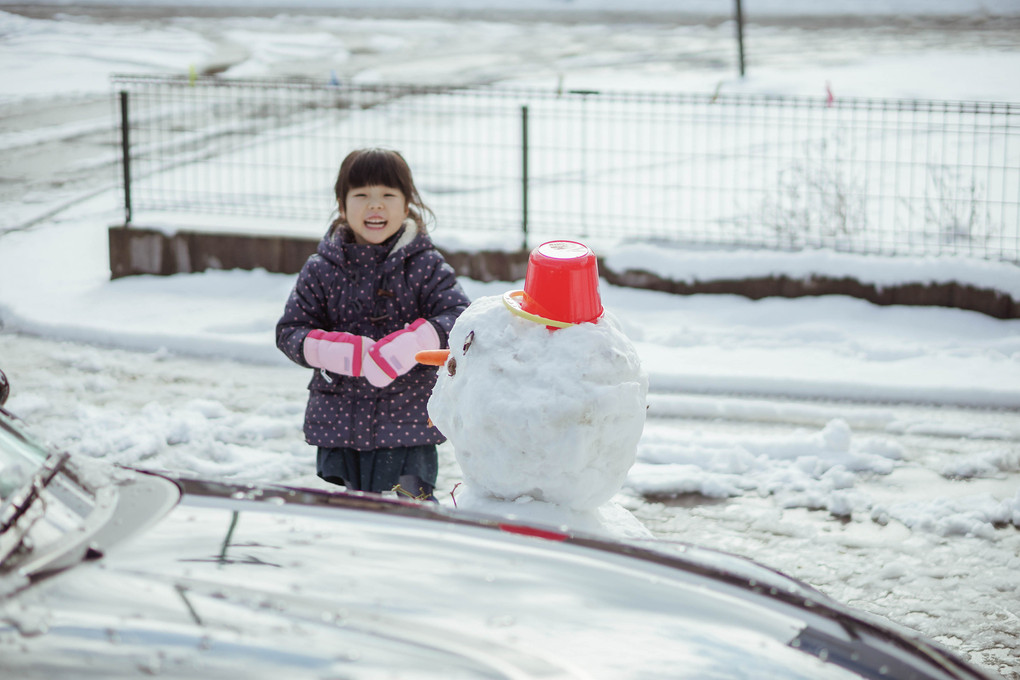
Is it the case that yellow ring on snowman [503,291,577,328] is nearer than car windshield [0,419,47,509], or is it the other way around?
car windshield [0,419,47,509]

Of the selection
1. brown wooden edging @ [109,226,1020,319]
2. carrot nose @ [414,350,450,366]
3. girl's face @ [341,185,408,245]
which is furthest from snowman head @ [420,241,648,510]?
brown wooden edging @ [109,226,1020,319]

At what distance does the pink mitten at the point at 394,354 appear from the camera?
3.42 meters

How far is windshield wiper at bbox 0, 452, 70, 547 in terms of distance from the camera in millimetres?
2080

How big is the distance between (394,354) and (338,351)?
17cm

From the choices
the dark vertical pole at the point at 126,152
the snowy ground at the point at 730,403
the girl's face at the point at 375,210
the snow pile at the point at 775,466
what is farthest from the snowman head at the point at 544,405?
the dark vertical pole at the point at 126,152

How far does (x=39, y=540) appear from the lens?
6.74 ft

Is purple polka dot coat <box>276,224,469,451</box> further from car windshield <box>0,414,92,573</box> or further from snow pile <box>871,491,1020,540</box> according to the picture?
snow pile <box>871,491,1020,540</box>

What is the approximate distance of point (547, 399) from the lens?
8.82 ft

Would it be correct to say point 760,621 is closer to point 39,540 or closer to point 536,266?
point 536,266

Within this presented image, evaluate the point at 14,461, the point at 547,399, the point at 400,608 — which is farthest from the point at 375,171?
the point at 400,608

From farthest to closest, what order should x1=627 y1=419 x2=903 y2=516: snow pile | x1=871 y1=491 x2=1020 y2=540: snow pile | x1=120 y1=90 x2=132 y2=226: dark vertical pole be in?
x1=120 y1=90 x2=132 y2=226: dark vertical pole → x1=627 y1=419 x2=903 y2=516: snow pile → x1=871 y1=491 x2=1020 y2=540: snow pile

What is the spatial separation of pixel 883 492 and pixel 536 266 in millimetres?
2614

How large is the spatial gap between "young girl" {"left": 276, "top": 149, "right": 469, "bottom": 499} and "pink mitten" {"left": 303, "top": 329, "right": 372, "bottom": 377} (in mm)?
144

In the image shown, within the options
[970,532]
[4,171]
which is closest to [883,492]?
[970,532]
